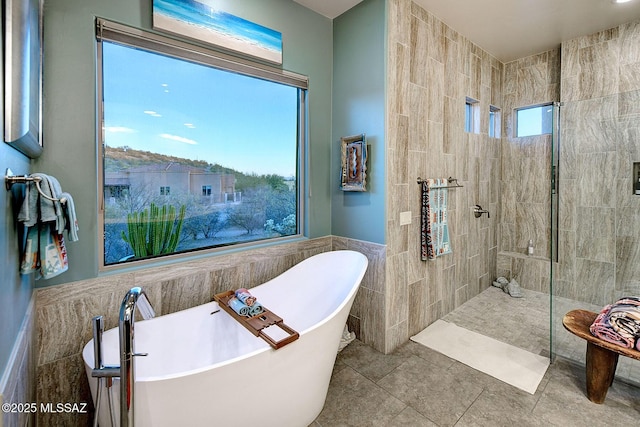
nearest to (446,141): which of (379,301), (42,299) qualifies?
(379,301)

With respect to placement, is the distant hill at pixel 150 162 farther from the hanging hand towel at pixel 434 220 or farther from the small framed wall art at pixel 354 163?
the hanging hand towel at pixel 434 220

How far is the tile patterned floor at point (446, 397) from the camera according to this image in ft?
5.68

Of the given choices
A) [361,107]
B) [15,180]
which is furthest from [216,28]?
[15,180]

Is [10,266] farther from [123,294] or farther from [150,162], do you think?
A: [150,162]

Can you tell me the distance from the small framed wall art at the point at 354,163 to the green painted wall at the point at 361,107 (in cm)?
6

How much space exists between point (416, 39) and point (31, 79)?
2.75 meters

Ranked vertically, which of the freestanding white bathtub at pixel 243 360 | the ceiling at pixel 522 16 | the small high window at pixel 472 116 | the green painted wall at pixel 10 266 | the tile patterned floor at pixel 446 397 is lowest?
the tile patterned floor at pixel 446 397

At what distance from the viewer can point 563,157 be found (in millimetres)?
2736

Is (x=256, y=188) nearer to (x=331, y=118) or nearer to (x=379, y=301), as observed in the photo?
(x=331, y=118)

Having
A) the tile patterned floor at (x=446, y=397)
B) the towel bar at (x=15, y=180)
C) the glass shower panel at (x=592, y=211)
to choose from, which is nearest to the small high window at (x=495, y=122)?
the glass shower panel at (x=592, y=211)

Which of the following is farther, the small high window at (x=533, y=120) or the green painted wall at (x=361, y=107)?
the small high window at (x=533, y=120)

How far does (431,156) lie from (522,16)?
1.68m

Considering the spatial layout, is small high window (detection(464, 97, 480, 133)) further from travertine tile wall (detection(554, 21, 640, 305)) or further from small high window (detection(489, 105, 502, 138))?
travertine tile wall (detection(554, 21, 640, 305))

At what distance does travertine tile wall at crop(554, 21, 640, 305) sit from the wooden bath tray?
243cm
